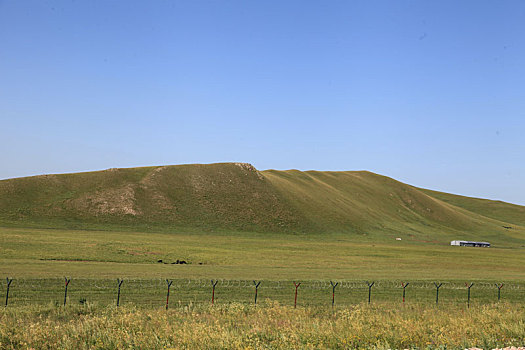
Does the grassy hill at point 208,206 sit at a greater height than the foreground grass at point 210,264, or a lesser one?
greater

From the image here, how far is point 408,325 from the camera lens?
61.6ft

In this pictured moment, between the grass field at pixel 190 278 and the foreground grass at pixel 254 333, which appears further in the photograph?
the grass field at pixel 190 278

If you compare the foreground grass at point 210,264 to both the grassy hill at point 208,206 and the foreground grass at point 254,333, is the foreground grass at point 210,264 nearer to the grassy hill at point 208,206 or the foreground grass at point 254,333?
the foreground grass at point 254,333

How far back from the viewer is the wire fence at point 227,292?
28.5 m

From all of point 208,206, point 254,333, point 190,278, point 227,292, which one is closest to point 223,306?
point 227,292

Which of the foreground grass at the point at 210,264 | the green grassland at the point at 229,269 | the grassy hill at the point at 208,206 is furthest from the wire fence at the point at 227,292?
the grassy hill at the point at 208,206

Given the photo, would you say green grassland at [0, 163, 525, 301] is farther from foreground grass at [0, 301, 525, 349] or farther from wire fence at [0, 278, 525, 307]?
foreground grass at [0, 301, 525, 349]

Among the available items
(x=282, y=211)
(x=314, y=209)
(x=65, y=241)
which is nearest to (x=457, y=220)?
(x=314, y=209)

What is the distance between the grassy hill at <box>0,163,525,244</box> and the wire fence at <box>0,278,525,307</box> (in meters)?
79.1

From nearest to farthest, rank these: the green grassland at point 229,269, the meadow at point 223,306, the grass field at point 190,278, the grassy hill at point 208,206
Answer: the meadow at point 223,306 → the green grassland at point 229,269 → the grass field at point 190,278 → the grassy hill at point 208,206

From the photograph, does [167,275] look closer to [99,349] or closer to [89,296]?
[89,296]

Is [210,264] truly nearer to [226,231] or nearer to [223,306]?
[223,306]

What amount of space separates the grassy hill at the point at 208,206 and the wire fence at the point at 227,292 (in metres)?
79.1

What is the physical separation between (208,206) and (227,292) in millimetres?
109685
